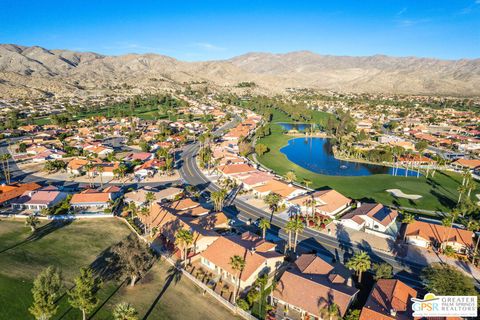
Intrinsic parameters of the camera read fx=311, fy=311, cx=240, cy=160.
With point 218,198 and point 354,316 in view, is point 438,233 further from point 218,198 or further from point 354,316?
point 218,198

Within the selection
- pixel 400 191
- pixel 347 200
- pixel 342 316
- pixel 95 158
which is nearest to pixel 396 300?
pixel 342 316

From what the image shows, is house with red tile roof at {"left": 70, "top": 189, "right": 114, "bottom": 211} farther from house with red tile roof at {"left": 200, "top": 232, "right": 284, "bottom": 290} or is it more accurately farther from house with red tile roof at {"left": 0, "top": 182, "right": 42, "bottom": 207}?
house with red tile roof at {"left": 200, "top": 232, "right": 284, "bottom": 290}

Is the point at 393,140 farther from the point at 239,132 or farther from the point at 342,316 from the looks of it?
the point at 342,316

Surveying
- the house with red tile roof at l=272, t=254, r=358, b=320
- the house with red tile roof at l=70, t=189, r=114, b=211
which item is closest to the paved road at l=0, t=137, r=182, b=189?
the house with red tile roof at l=70, t=189, r=114, b=211

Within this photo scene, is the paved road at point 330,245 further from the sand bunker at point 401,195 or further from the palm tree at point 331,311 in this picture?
the sand bunker at point 401,195

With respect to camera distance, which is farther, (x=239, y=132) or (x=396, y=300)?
Result: (x=239, y=132)

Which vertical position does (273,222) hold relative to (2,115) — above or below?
below
